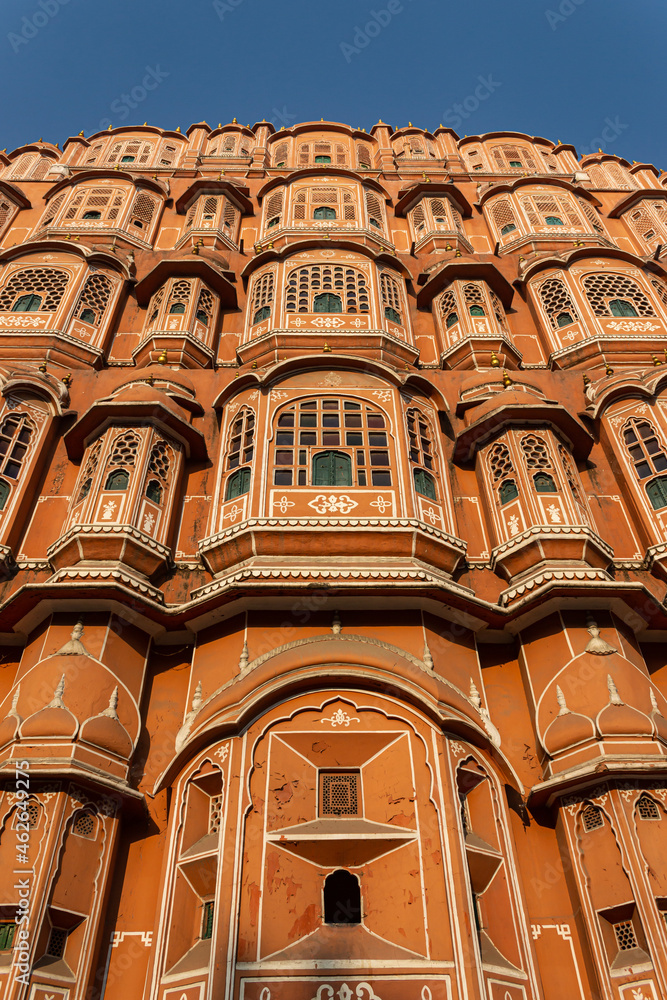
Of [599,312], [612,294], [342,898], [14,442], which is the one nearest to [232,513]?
[14,442]

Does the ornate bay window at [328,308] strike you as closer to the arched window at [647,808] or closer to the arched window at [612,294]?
the arched window at [612,294]

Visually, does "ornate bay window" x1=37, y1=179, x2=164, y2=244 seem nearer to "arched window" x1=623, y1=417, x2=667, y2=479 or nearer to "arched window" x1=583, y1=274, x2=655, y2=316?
"arched window" x1=583, y1=274, x2=655, y2=316

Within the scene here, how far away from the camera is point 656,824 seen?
9.66 m

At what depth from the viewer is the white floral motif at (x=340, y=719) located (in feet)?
34.2

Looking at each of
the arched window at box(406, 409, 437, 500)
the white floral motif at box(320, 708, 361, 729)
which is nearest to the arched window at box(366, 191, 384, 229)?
the arched window at box(406, 409, 437, 500)

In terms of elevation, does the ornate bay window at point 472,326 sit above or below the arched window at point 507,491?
above

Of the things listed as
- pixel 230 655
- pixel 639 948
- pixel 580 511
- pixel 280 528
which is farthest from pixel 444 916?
pixel 580 511

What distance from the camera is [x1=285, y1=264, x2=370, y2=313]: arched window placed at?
18.2m

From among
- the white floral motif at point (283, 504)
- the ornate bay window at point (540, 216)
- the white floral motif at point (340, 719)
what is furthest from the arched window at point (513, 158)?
the white floral motif at point (340, 719)

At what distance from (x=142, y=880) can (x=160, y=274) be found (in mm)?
14078

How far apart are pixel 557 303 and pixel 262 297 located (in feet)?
23.2

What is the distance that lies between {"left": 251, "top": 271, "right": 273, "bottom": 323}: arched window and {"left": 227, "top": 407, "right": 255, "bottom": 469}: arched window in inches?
168

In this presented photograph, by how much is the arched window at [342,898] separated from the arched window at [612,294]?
13.9 m

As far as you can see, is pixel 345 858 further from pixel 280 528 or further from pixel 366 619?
pixel 280 528
